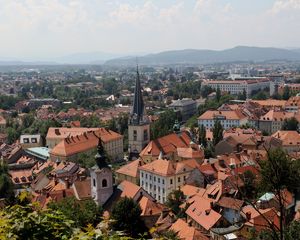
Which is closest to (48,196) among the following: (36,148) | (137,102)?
(137,102)

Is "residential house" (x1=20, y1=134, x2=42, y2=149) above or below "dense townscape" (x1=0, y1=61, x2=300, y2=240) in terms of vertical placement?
below

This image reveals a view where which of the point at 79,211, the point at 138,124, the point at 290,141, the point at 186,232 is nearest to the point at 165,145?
the point at 138,124

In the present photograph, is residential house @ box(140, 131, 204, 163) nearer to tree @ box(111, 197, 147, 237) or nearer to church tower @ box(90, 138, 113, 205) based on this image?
church tower @ box(90, 138, 113, 205)

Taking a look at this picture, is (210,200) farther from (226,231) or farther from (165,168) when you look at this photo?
(165,168)

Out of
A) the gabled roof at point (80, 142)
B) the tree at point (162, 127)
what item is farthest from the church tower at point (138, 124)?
the gabled roof at point (80, 142)

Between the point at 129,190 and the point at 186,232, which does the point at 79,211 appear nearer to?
the point at 186,232

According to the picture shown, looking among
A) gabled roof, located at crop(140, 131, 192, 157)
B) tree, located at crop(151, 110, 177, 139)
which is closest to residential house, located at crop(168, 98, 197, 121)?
tree, located at crop(151, 110, 177, 139)

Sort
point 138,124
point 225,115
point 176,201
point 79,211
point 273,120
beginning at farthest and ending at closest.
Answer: point 225,115, point 273,120, point 138,124, point 176,201, point 79,211
